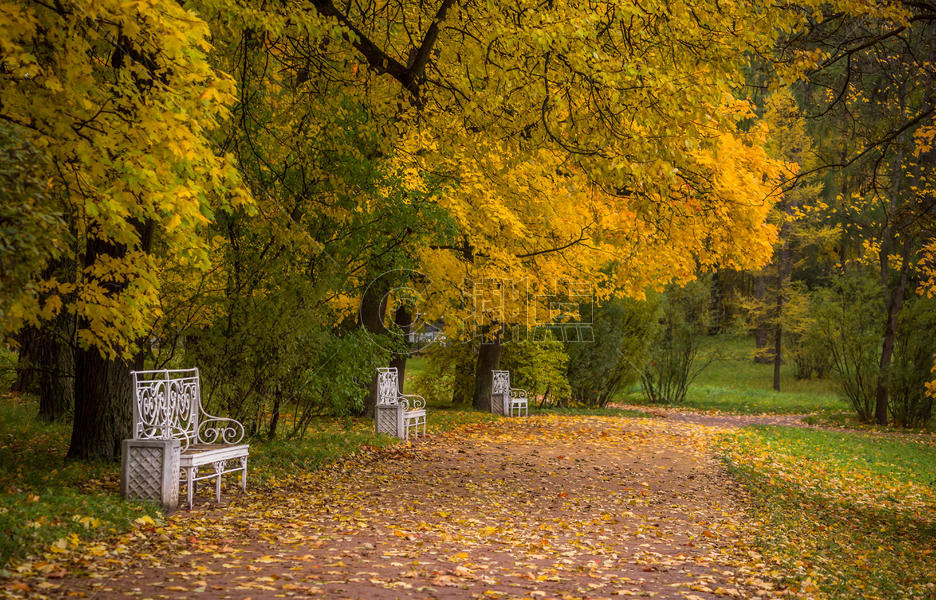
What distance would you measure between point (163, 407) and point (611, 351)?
14673 millimetres

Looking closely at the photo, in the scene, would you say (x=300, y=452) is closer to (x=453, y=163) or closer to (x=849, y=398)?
(x=453, y=163)

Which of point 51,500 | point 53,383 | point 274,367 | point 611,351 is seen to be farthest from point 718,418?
point 51,500

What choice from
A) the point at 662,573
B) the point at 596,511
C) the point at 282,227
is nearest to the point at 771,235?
the point at 596,511

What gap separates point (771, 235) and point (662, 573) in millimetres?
10652

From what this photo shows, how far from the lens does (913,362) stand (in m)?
17.6

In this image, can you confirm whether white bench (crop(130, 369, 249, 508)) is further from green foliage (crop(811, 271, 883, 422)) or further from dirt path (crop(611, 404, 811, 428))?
green foliage (crop(811, 271, 883, 422))

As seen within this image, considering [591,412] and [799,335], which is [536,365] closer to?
[591,412]

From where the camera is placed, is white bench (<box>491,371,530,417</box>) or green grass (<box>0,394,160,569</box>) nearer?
green grass (<box>0,394,160,569</box>)

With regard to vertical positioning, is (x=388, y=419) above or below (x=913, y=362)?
below

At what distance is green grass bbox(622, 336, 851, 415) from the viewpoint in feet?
75.3

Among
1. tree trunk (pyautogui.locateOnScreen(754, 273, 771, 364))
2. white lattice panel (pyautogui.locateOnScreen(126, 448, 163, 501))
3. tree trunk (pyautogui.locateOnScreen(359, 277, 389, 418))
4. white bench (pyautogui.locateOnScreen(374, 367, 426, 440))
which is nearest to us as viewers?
white lattice panel (pyautogui.locateOnScreen(126, 448, 163, 501))

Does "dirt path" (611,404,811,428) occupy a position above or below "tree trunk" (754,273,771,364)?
below

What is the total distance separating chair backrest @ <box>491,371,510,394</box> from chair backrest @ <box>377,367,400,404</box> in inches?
215

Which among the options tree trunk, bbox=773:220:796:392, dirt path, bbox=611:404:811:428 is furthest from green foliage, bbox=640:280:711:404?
tree trunk, bbox=773:220:796:392
